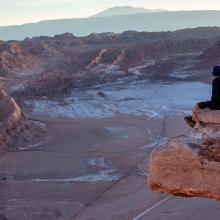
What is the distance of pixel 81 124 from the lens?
A: 876 inches

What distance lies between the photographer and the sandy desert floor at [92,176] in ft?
38.9

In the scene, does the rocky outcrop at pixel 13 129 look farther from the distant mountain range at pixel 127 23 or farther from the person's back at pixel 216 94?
the distant mountain range at pixel 127 23

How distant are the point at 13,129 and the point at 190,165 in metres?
14.6

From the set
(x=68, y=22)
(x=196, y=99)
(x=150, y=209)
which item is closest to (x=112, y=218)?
(x=150, y=209)

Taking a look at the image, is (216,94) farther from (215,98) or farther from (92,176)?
(92,176)

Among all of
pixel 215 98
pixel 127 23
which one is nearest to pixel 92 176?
pixel 215 98


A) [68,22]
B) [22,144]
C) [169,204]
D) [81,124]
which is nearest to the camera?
[169,204]

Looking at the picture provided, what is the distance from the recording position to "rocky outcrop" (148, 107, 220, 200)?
220 inches

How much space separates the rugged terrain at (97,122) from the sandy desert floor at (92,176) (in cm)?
2

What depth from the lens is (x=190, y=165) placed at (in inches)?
223

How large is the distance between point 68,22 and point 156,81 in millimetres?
143515

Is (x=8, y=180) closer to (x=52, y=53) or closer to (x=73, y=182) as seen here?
(x=73, y=182)

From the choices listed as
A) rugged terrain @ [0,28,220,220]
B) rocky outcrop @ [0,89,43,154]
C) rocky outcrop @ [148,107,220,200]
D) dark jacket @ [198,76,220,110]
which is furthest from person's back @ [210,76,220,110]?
rocky outcrop @ [0,89,43,154]

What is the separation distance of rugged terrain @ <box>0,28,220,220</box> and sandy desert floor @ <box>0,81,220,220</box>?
0.02 m
